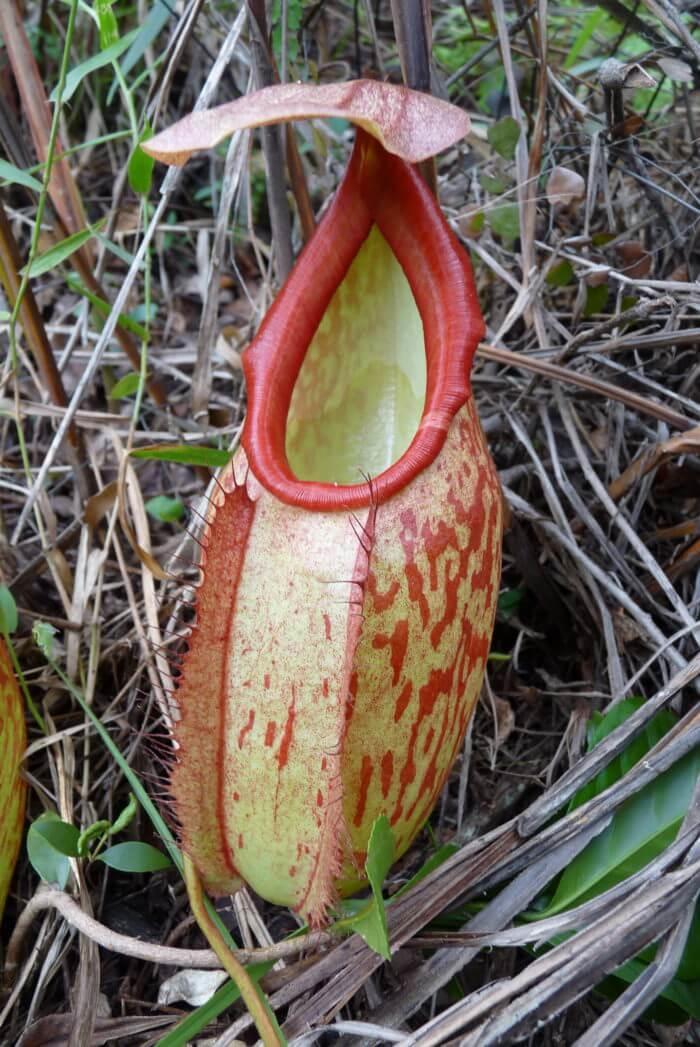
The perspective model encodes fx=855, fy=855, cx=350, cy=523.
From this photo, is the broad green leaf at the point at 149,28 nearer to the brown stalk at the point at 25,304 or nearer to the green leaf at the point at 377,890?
the brown stalk at the point at 25,304

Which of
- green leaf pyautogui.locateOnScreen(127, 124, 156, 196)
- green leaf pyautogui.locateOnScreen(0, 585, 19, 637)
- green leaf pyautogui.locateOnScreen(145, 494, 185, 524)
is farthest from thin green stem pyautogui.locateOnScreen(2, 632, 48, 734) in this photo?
green leaf pyautogui.locateOnScreen(127, 124, 156, 196)

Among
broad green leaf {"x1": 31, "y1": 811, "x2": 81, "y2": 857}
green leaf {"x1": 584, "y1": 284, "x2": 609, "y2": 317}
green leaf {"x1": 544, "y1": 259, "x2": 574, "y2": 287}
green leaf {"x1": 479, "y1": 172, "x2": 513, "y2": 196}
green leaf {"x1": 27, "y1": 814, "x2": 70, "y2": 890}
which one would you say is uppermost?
green leaf {"x1": 479, "y1": 172, "x2": 513, "y2": 196}

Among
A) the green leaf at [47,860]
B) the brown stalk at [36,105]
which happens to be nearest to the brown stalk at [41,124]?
the brown stalk at [36,105]

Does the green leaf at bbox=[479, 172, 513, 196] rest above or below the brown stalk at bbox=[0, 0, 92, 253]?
below

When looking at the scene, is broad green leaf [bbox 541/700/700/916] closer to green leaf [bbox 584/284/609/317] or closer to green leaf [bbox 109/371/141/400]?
green leaf [bbox 584/284/609/317]

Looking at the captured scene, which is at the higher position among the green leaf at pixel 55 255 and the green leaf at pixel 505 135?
the green leaf at pixel 505 135
